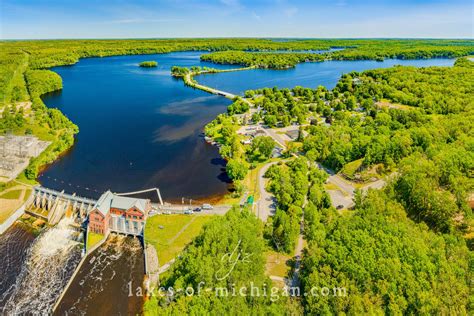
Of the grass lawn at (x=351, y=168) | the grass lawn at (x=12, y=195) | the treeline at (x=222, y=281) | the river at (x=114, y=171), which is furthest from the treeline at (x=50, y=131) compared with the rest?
the grass lawn at (x=351, y=168)

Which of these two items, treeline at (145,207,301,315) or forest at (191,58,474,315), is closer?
treeline at (145,207,301,315)

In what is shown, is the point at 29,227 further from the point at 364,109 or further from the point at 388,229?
the point at 364,109

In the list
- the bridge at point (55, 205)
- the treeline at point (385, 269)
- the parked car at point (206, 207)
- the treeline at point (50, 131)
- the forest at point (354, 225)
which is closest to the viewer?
the treeline at point (385, 269)

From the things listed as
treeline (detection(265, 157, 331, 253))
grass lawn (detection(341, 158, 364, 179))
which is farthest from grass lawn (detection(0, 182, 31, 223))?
grass lawn (detection(341, 158, 364, 179))

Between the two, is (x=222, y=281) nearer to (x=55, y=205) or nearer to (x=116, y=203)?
(x=116, y=203)

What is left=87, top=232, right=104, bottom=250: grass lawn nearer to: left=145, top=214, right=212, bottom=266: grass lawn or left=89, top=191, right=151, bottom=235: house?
left=89, top=191, right=151, bottom=235: house

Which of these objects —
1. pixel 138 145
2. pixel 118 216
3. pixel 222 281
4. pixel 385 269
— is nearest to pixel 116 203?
pixel 118 216

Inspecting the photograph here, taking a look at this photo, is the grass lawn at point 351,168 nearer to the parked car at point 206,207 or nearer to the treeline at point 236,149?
the treeline at point 236,149
